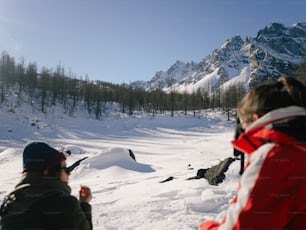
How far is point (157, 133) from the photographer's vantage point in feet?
163

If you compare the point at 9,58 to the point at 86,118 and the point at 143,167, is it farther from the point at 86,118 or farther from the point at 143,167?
the point at 143,167

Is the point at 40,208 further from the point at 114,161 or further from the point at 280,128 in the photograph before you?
the point at 114,161

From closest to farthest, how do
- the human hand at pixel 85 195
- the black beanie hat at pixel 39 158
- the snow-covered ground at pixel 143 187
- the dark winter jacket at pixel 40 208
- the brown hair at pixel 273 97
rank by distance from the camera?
the brown hair at pixel 273 97, the dark winter jacket at pixel 40 208, the black beanie hat at pixel 39 158, the human hand at pixel 85 195, the snow-covered ground at pixel 143 187

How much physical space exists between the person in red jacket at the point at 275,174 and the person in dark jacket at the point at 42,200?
120 cm

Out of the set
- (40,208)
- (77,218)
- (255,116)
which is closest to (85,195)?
(77,218)

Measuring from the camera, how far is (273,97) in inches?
59.4

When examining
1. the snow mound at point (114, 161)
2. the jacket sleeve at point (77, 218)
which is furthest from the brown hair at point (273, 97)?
the snow mound at point (114, 161)

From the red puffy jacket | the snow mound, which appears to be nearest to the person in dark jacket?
the red puffy jacket

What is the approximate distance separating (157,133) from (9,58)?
41.9 meters

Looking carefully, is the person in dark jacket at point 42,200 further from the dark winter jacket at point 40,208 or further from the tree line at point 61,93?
the tree line at point 61,93

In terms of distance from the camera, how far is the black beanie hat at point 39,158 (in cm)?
227

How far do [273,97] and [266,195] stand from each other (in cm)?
48

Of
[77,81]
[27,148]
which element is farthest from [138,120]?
Result: [27,148]

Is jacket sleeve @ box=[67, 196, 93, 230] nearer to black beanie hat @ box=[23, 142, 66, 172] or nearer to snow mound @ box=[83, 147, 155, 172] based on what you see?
black beanie hat @ box=[23, 142, 66, 172]
